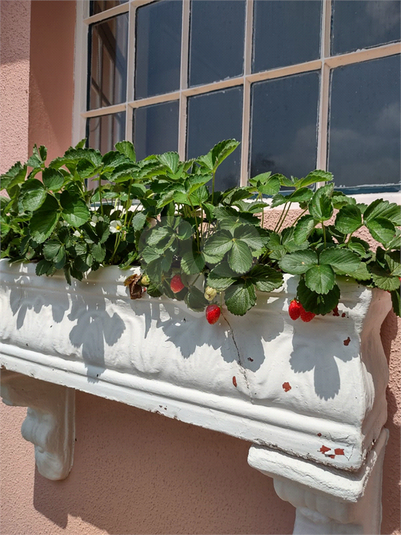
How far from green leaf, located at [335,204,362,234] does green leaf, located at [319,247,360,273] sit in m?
0.05

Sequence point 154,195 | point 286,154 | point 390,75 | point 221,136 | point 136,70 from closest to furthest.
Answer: point 154,195
point 390,75
point 286,154
point 221,136
point 136,70

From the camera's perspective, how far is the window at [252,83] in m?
0.96

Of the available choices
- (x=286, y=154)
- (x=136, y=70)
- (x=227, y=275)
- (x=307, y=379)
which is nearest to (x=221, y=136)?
(x=286, y=154)

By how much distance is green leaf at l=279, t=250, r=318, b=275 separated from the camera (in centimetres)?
60

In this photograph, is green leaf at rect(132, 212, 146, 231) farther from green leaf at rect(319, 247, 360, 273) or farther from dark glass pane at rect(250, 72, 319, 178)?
dark glass pane at rect(250, 72, 319, 178)

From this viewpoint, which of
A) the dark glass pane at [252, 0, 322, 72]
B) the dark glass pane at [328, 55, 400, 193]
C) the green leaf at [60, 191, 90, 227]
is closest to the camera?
the green leaf at [60, 191, 90, 227]

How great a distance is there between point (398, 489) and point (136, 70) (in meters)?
1.41

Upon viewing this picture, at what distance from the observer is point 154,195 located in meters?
0.82

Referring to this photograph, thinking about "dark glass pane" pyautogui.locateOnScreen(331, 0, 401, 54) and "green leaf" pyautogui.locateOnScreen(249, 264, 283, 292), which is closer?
"green leaf" pyautogui.locateOnScreen(249, 264, 283, 292)

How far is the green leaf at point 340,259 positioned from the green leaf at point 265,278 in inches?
3.0

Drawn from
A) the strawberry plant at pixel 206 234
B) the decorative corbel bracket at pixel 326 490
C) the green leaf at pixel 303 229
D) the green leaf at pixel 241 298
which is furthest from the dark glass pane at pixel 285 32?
the decorative corbel bracket at pixel 326 490

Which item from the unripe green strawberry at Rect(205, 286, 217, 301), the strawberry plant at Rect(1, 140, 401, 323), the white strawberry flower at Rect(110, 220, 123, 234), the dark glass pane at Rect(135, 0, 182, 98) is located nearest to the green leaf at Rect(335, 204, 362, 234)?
the strawberry plant at Rect(1, 140, 401, 323)

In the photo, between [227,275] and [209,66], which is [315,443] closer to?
[227,275]

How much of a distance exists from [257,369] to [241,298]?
13 centimetres
